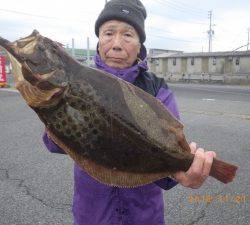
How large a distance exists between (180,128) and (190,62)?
158ft

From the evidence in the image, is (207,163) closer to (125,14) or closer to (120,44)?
(120,44)

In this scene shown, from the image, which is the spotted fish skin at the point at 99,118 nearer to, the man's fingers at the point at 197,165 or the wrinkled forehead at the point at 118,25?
the man's fingers at the point at 197,165

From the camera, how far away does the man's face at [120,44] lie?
220 centimetres

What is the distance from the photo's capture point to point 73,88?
1.72 m

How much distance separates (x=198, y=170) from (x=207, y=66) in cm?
4693

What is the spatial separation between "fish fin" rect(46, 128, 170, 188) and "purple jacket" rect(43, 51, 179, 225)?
0.29 metres

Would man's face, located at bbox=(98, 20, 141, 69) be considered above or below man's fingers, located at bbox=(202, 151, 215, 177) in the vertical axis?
above

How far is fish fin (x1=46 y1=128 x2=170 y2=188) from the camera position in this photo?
1800 mm

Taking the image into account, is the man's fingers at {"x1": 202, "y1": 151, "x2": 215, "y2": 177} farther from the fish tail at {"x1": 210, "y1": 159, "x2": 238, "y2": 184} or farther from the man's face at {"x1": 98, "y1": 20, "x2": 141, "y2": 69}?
the man's face at {"x1": 98, "y1": 20, "x2": 141, "y2": 69}

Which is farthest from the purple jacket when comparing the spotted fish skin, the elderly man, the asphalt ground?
the asphalt ground

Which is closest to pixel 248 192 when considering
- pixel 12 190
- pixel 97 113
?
pixel 12 190

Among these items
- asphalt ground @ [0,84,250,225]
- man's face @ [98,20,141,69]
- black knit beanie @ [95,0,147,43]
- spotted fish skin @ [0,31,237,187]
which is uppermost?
black knit beanie @ [95,0,147,43]

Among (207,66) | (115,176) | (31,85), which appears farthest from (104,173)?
(207,66)

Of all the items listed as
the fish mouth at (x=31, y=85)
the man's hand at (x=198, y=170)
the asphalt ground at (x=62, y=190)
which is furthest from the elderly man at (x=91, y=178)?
the asphalt ground at (x=62, y=190)
